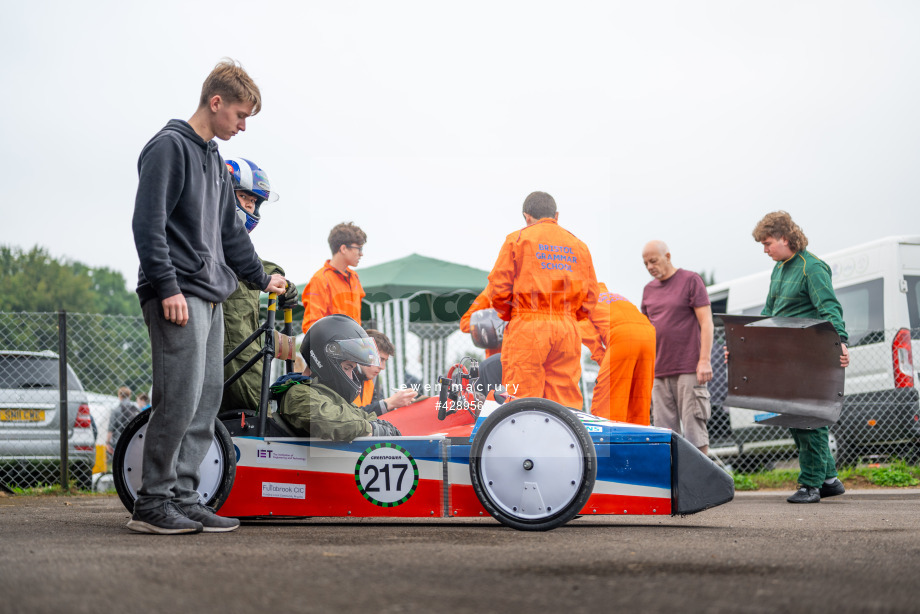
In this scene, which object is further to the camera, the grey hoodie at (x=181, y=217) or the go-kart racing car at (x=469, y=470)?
the go-kart racing car at (x=469, y=470)

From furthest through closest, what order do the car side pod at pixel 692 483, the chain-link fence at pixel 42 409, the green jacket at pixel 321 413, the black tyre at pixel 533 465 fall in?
the chain-link fence at pixel 42 409, the green jacket at pixel 321 413, the car side pod at pixel 692 483, the black tyre at pixel 533 465

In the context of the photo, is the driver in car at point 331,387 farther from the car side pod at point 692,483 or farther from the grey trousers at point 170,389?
the car side pod at point 692,483

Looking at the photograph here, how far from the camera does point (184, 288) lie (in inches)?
149

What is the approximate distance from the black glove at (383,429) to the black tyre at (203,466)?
679 millimetres

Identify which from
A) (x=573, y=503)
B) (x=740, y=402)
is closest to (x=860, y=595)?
(x=573, y=503)

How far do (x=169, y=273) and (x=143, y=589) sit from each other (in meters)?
1.61

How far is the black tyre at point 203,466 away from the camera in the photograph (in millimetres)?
4316

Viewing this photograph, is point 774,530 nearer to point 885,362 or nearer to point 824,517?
point 824,517

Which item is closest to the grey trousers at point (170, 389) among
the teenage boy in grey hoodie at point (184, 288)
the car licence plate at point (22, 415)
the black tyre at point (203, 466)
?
the teenage boy in grey hoodie at point (184, 288)

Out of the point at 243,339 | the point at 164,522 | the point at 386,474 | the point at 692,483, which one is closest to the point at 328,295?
the point at 243,339

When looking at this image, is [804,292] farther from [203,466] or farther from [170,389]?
[170,389]

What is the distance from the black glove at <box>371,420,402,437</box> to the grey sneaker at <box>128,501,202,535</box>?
3.34 ft

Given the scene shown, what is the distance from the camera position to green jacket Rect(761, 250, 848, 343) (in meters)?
6.35

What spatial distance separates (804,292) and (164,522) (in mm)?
4675
